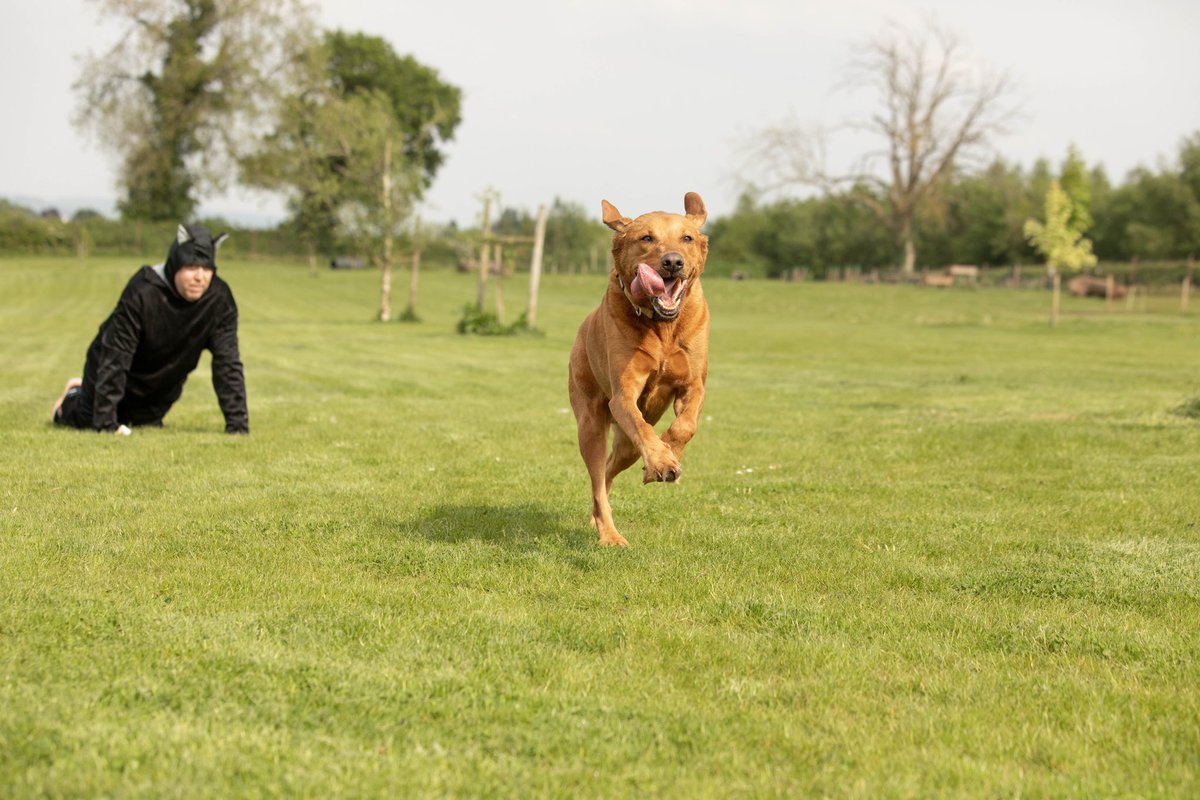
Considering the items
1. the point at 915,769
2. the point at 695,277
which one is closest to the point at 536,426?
the point at 695,277

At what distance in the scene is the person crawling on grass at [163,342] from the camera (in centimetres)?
1080

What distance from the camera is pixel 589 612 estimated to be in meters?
5.32

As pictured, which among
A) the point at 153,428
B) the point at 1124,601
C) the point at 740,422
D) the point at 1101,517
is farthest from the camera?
the point at 740,422

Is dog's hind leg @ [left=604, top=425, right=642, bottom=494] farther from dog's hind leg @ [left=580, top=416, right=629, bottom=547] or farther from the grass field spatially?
the grass field

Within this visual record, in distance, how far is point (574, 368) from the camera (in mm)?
7156

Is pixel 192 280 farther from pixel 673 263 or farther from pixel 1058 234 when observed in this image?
pixel 1058 234

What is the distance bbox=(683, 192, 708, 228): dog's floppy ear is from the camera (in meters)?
6.77

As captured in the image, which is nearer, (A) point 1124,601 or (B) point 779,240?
(A) point 1124,601

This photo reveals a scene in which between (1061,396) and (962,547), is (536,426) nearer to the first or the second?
(962,547)

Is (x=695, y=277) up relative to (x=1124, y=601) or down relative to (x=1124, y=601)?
up

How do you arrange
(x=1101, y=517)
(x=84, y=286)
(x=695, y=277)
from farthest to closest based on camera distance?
(x=84, y=286)
(x=1101, y=517)
(x=695, y=277)

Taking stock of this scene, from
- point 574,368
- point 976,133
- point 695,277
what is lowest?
point 574,368

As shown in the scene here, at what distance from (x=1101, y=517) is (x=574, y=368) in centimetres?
414

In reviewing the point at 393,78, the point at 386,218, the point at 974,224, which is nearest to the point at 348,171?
the point at 386,218
